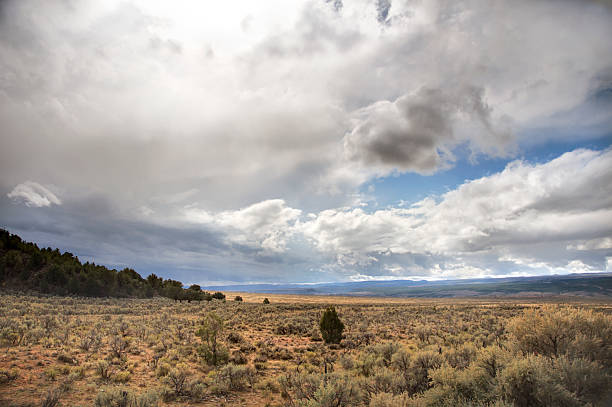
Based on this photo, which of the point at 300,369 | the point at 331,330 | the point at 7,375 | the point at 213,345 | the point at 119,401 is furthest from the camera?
the point at 331,330

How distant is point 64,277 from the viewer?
4900 cm

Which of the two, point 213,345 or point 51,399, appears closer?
point 51,399

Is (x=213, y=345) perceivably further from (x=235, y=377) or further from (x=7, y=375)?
(x=7, y=375)

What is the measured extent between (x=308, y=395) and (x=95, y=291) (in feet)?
185

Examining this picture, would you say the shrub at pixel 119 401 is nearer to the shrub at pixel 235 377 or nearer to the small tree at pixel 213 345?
the shrub at pixel 235 377

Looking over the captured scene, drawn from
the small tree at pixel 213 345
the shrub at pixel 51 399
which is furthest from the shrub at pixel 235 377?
the shrub at pixel 51 399

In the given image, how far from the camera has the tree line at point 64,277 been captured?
4772 cm

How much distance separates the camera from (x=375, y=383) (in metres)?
9.20

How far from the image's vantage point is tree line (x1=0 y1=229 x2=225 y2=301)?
47719 millimetres

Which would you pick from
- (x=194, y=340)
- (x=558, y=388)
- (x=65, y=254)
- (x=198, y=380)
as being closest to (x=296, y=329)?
(x=194, y=340)

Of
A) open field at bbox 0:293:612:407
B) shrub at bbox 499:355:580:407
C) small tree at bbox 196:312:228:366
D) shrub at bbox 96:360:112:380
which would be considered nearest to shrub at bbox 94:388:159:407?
open field at bbox 0:293:612:407

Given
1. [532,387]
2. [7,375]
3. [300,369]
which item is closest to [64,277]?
[7,375]

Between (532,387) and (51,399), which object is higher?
(532,387)

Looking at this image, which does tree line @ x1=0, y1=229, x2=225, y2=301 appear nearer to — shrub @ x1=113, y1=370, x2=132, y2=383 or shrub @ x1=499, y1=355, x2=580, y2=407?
shrub @ x1=113, y1=370, x2=132, y2=383
